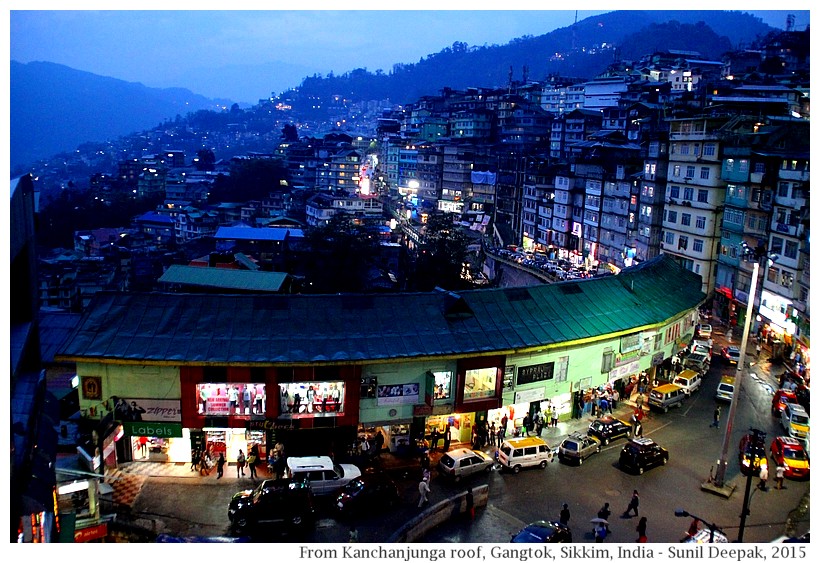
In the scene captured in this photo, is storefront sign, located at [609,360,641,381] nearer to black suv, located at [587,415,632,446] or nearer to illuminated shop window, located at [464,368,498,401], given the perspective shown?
black suv, located at [587,415,632,446]

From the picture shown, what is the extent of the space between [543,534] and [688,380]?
1496 centimetres

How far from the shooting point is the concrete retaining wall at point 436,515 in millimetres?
16766

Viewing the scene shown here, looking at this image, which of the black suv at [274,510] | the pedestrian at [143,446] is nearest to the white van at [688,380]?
the black suv at [274,510]

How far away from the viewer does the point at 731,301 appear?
142ft

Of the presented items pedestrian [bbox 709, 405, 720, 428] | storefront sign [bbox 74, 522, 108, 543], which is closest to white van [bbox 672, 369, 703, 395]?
pedestrian [bbox 709, 405, 720, 428]

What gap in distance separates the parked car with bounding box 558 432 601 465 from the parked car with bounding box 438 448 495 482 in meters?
2.47

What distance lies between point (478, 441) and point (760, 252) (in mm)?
10477

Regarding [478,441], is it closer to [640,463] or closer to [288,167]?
[640,463]

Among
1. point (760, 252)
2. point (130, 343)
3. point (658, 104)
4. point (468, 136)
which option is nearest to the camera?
point (130, 343)

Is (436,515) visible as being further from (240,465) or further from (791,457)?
(791,457)

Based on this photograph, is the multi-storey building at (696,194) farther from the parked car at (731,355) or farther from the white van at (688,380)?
the white van at (688,380)

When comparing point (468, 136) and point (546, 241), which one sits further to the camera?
point (468, 136)

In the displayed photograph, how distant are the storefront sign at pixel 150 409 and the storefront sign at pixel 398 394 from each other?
19.2ft
